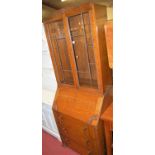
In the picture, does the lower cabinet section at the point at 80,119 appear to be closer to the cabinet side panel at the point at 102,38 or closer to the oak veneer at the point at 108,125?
the oak veneer at the point at 108,125

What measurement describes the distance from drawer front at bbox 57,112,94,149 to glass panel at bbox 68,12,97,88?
453mm

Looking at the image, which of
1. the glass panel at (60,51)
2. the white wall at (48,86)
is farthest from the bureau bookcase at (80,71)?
the white wall at (48,86)

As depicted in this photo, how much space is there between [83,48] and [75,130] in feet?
3.15

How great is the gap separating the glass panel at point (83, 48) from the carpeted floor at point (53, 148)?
1.03m

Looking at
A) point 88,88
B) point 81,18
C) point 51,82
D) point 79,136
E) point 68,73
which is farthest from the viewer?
point 51,82

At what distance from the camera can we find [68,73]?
1.85m

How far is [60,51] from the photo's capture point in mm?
1806

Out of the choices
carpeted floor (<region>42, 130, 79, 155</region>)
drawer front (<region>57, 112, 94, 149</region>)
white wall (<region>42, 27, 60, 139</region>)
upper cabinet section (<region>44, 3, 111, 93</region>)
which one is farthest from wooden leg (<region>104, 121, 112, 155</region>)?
white wall (<region>42, 27, 60, 139</region>)
